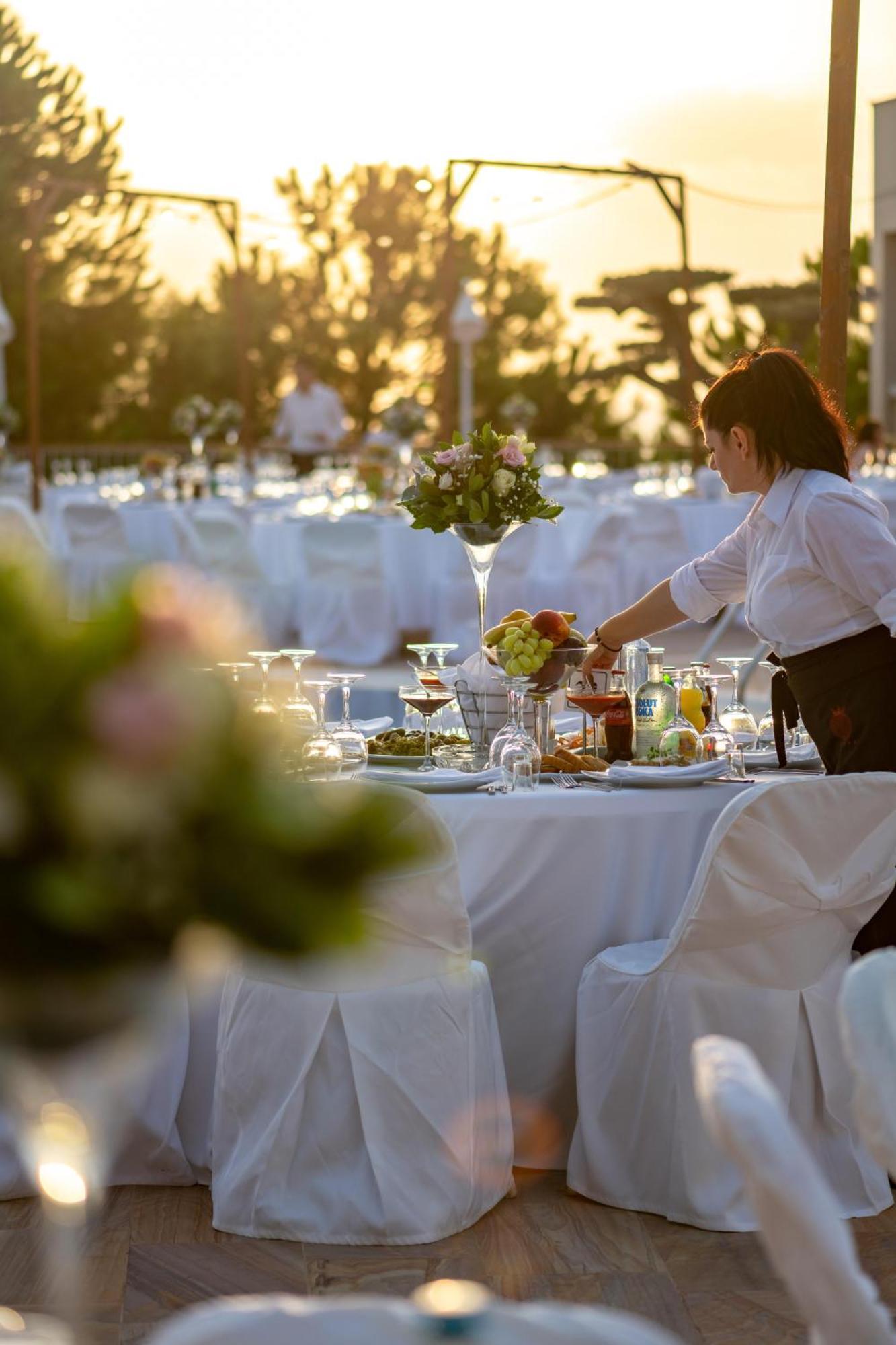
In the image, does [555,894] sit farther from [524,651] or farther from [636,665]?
[636,665]

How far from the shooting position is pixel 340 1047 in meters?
3.22

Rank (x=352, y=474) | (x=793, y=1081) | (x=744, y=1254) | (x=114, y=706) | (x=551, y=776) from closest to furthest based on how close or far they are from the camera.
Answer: (x=114, y=706) < (x=744, y=1254) < (x=793, y=1081) < (x=551, y=776) < (x=352, y=474)

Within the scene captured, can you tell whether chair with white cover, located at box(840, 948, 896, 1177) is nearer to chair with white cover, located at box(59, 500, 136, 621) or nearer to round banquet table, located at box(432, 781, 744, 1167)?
round banquet table, located at box(432, 781, 744, 1167)

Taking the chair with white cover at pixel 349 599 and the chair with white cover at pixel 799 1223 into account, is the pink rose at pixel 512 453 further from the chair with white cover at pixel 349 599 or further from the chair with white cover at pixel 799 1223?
the chair with white cover at pixel 349 599


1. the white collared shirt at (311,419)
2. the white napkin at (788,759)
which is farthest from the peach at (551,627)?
the white collared shirt at (311,419)

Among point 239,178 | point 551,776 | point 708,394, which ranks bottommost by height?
point 551,776

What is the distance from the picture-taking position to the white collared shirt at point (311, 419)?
49.0 feet

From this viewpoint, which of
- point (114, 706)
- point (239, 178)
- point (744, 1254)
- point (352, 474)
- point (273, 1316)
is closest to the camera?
point (114, 706)

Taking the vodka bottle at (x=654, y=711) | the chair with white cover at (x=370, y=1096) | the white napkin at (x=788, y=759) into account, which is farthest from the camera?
the white napkin at (x=788, y=759)

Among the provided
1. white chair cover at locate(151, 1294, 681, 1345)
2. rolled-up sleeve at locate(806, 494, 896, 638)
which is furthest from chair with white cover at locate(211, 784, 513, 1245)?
white chair cover at locate(151, 1294, 681, 1345)

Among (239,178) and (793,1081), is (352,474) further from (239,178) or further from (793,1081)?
(239,178)

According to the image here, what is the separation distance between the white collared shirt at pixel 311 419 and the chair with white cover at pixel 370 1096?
39.1 ft

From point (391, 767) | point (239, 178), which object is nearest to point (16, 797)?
point (391, 767)

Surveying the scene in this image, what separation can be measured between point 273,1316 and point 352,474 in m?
12.2
